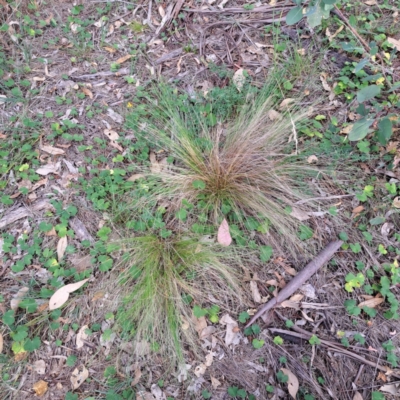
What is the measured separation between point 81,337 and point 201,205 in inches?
47.8

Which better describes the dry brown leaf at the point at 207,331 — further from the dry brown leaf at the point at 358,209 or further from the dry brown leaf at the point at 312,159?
the dry brown leaf at the point at 312,159

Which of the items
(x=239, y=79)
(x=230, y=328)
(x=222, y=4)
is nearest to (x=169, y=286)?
(x=230, y=328)

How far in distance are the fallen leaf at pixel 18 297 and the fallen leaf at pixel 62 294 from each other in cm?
22

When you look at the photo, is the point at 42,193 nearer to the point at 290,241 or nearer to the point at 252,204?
the point at 252,204

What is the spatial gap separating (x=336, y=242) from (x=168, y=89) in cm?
189

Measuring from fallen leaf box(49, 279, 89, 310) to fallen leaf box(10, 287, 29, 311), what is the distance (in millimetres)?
224

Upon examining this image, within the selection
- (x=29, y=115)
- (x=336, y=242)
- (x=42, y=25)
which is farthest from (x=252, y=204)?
(x=42, y=25)

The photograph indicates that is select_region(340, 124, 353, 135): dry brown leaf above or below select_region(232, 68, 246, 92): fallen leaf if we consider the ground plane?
below

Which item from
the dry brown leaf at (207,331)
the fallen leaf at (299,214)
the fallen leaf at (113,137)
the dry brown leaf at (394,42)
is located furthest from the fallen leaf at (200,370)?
the dry brown leaf at (394,42)

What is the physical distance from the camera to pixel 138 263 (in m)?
2.31

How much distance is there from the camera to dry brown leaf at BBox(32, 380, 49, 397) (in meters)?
2.06

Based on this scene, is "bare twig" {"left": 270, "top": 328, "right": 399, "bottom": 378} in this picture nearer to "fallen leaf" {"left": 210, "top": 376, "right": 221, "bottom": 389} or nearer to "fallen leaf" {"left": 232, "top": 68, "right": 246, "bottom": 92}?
"fallen leaf" {"left": 210, "top": 376, "right": 221, "bottom": 389}

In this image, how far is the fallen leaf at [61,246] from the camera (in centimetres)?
244

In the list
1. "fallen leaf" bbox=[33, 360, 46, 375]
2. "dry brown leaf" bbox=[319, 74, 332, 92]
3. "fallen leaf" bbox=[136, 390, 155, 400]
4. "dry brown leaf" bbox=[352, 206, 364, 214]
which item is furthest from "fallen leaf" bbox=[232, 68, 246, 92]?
"fallen leaf" bbox=[33, 360, 46, 375]
